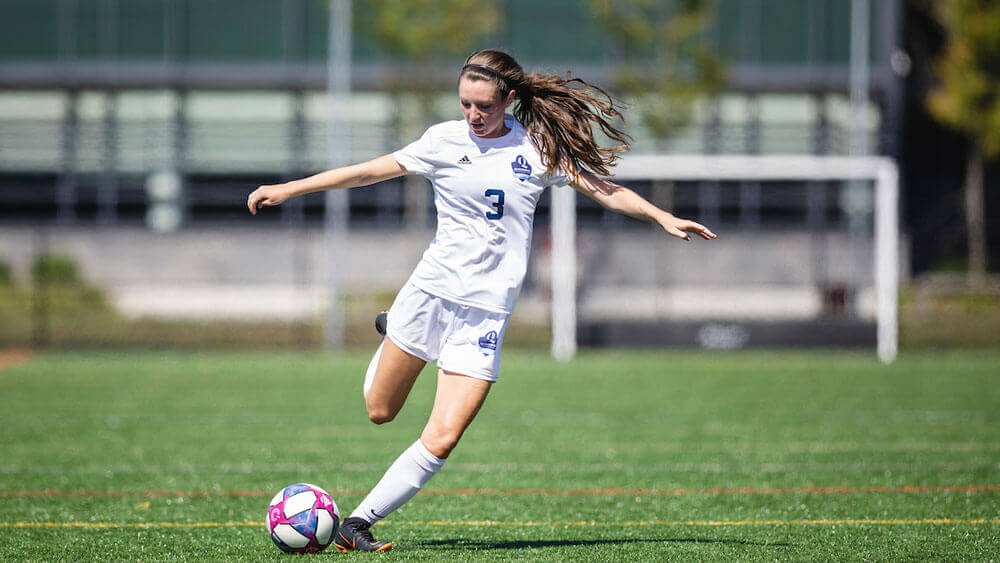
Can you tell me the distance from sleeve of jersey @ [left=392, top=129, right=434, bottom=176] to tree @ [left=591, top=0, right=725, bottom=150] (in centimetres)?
1847

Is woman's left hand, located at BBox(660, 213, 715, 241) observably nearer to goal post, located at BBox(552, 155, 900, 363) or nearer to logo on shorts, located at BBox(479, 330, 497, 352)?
logo on shorts, located at BBox(479, 330, 497, 352)

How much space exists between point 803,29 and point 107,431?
23307mm

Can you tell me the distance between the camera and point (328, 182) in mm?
5234

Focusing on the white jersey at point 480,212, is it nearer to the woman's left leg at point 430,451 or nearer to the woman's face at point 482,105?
the woman's face at point 482,105

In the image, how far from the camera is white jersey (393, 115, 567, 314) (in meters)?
5.27

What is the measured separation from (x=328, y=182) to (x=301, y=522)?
1.55 m

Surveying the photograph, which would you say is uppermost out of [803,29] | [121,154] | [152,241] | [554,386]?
[803,29]

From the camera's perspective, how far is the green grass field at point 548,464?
5.77 metres

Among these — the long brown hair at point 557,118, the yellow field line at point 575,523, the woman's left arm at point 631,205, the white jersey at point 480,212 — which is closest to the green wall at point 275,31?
the yellow field line at point 575,523

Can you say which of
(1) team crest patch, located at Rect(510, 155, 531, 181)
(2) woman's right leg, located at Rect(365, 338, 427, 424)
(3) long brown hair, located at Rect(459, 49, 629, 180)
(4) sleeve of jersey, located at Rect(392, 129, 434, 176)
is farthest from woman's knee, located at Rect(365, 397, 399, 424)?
(3) long brown hair, located at Rect(459, 49, 629, 180)

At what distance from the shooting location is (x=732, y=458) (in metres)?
8.81

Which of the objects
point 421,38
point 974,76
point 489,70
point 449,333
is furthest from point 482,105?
point 974,76

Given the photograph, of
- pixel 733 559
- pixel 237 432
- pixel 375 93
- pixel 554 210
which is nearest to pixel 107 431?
pixel 237 432

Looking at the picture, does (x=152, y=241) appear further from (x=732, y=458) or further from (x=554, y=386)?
(x=732, y=458)
